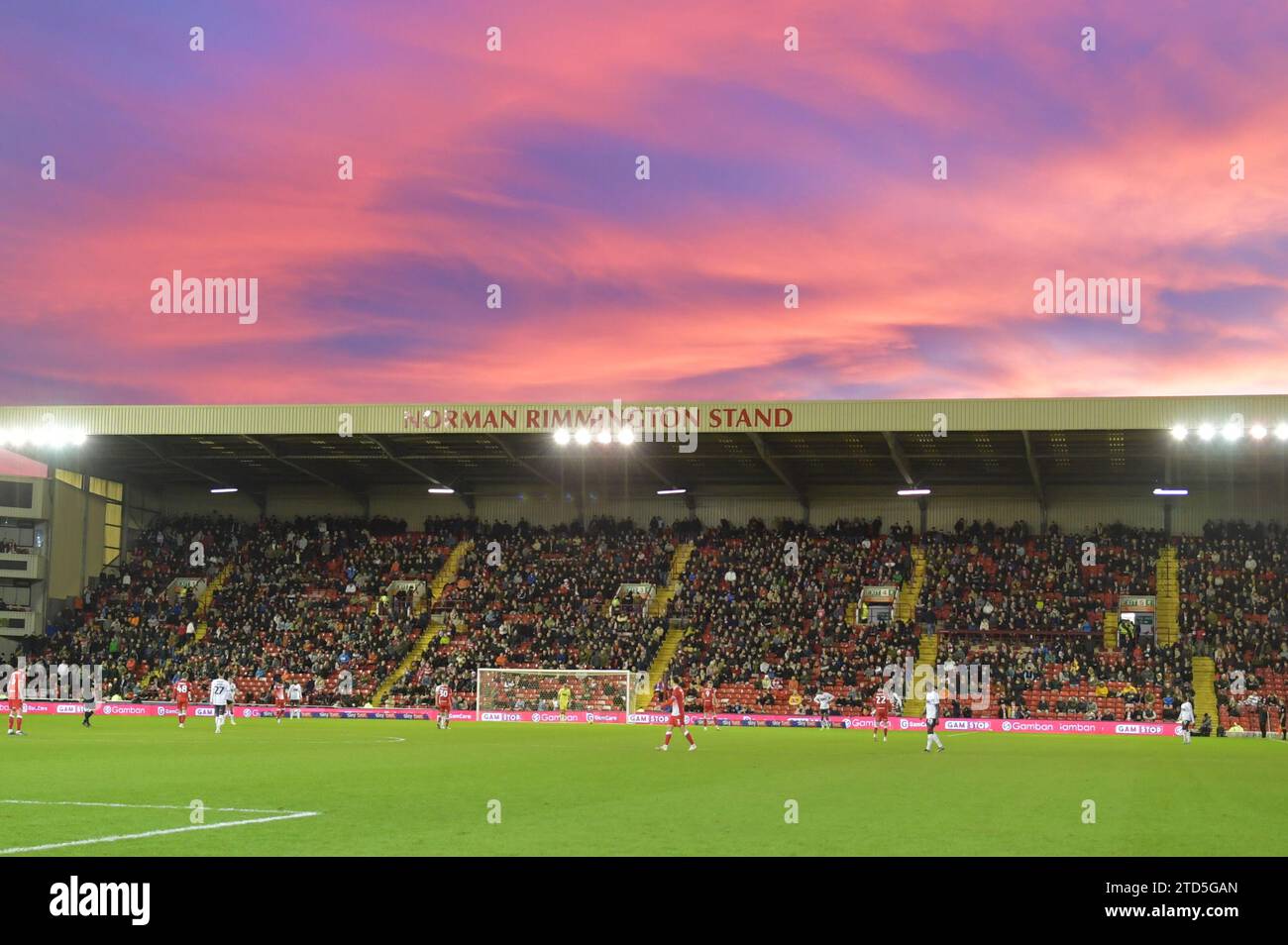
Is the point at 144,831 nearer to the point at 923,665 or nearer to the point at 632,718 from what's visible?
the point at 632,718

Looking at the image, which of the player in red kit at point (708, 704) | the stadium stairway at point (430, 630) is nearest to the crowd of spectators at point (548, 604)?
the stadium stairway at point (430, 630)

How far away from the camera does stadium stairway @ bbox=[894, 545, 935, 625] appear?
207ft

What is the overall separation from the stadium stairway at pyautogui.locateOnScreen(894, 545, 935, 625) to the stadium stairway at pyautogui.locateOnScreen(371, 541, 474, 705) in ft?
71.7

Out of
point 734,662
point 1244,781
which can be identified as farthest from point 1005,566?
point 1244,781

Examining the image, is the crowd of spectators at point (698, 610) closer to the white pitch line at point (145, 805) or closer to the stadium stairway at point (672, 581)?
the stadium stairway at point (672, 581)

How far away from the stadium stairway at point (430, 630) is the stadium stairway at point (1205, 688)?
111ft

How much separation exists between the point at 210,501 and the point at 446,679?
25.1 meters

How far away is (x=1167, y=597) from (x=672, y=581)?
22950mm

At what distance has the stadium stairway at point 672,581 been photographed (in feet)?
215

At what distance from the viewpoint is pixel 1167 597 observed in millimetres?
61562

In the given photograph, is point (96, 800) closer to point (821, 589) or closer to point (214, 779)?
point (214, 779)

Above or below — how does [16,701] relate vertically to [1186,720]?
above

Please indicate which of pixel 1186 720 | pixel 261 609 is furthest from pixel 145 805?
pixel 261 609

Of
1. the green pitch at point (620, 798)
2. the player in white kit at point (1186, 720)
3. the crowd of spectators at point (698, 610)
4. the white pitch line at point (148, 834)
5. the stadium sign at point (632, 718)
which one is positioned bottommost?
the stadium sign at point (632, 718)
